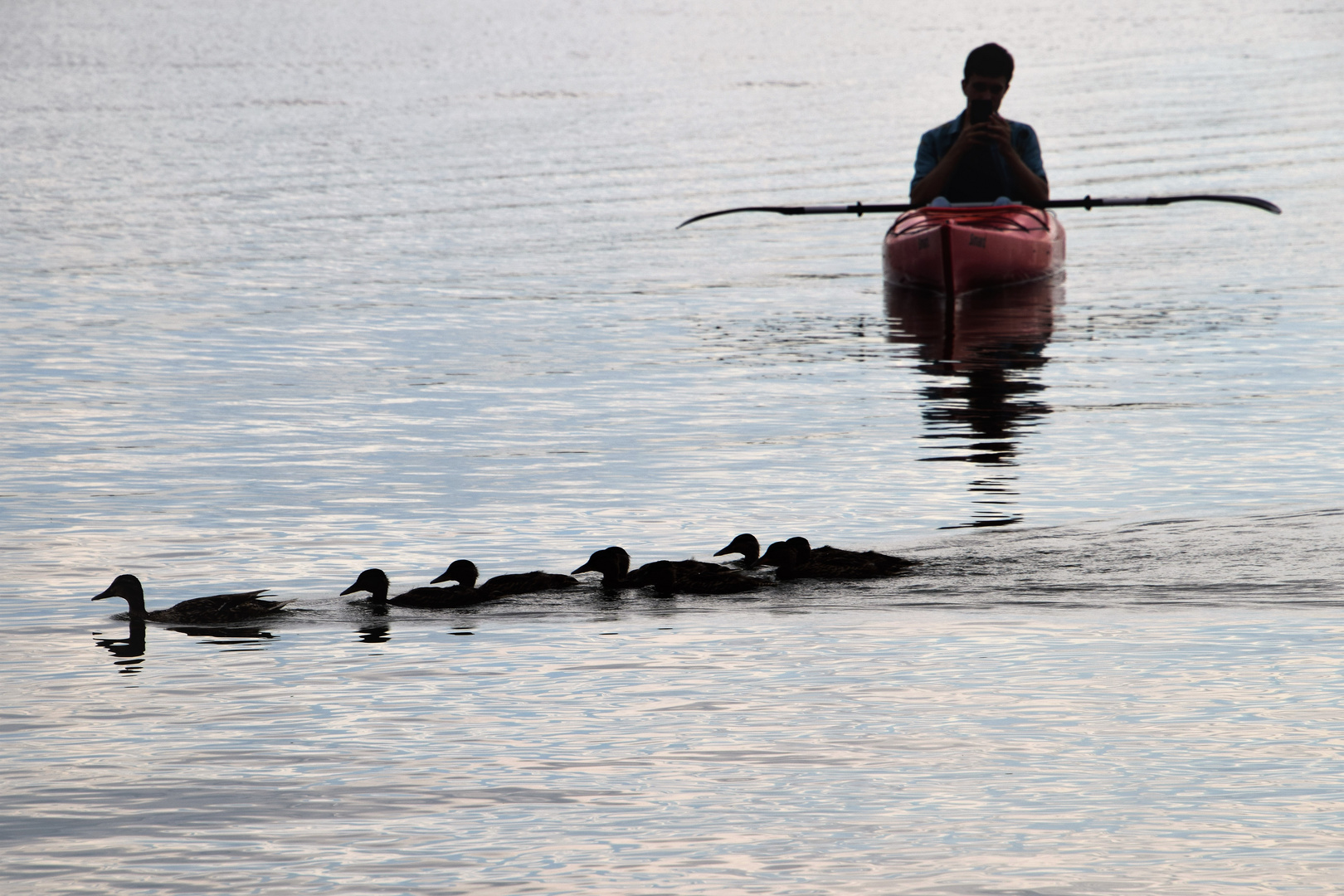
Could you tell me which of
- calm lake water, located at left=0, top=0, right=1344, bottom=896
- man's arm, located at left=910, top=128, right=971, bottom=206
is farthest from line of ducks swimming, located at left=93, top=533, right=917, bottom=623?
man's arm, located at left=910, top=128, right=971, bottom=206

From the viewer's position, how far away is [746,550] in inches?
468

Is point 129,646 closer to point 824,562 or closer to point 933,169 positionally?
point 824,562

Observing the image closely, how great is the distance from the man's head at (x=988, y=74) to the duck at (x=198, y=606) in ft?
42.9

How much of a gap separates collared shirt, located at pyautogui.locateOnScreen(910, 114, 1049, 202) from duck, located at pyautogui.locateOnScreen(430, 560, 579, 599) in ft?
41.3

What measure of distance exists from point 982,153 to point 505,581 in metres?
13.9

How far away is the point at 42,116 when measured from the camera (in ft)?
168

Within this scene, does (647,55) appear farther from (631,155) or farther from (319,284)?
(319,284)

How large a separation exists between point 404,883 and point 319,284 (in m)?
20.4

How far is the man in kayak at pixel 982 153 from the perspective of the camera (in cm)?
2230

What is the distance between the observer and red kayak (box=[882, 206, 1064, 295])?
24.1m

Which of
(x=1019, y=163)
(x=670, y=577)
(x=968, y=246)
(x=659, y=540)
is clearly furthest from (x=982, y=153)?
(x=670, y=577)

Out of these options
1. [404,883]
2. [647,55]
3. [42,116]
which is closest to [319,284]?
[404,883]

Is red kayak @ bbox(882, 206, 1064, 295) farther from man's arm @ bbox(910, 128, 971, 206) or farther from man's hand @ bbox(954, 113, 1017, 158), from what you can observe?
man's hand @ bbox(954, 113, 1017, 158)

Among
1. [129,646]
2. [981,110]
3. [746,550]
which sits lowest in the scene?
[129,646]
